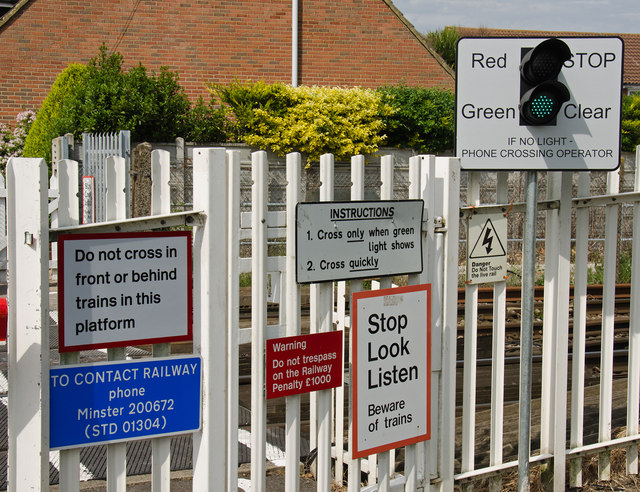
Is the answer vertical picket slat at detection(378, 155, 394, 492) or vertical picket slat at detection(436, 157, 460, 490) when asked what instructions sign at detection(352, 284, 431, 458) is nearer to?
vertical picket slat at detection(378, 155, 394, 492)

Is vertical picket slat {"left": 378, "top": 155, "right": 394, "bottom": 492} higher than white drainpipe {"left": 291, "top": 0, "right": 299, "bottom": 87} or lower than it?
lower

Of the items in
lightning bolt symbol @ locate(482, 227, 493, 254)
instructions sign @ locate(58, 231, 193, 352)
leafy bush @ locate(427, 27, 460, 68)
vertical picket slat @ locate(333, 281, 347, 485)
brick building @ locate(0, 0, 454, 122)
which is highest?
leafy bush @ locate(427, 27, 460, 68)

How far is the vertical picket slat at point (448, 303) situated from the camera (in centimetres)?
416

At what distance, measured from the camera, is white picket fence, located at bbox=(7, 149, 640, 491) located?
2.86m

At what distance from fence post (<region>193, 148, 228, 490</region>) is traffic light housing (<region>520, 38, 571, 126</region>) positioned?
1772 mm

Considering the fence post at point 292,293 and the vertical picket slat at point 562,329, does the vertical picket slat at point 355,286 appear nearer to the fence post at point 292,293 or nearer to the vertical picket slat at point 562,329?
the fence post at point 292,293

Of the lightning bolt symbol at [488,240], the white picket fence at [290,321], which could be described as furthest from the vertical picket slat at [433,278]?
the lightning bolt symbol at [488,240]

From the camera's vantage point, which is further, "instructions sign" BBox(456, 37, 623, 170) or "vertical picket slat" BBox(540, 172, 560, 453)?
"vertical picket slat" BBox(540, 172, 560, 453)

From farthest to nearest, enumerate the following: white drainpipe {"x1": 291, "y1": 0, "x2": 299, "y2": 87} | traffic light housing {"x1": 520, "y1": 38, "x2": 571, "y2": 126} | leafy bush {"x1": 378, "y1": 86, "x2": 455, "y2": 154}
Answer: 1. white drainpipe {"x1": 291, "y1": 0, "x2": 299, "y2": 87}
2. leafy bush {"x1": 378, "y1": 86, "x2": 455, "y2": 154}
3. traffic light housing {"x1": 520, "y1": 38, "x2": 571, "y2": 126}

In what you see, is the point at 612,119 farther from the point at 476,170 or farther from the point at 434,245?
the point at 434,245

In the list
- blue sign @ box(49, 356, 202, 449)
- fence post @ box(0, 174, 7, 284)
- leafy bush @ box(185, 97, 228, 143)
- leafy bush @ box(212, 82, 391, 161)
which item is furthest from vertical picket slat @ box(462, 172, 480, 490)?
leafy bush @ box(185, 97, 228, 143)

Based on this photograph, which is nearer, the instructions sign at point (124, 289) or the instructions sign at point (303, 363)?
the instructions sign at point (124, 289)

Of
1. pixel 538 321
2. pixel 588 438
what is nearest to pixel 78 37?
pixel 538 321

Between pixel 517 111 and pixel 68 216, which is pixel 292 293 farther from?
pixel 517 111
